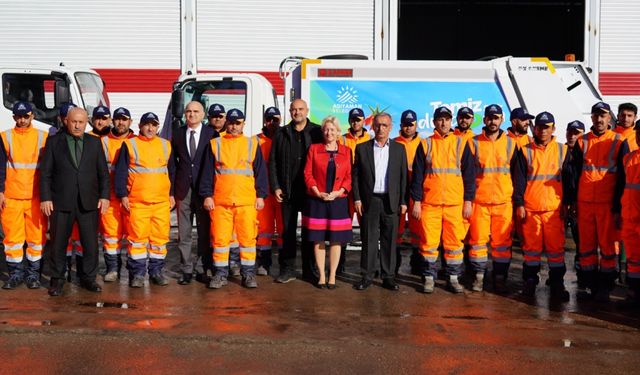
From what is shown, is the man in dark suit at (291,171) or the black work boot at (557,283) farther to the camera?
the man in dark suit at (291,171)

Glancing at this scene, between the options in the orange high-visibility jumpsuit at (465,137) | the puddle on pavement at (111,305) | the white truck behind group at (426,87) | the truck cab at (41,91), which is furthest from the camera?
the truck cab at (41,91)

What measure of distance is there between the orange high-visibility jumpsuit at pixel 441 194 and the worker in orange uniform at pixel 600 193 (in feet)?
3.30

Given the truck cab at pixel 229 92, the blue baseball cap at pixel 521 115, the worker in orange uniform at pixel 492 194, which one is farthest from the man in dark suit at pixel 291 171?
the truck cab at pixel 229 92

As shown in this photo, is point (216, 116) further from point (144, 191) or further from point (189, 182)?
point (144, 191)

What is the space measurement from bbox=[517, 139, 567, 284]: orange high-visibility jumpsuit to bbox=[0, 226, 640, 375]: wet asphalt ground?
449 millimetres

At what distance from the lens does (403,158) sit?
692cm

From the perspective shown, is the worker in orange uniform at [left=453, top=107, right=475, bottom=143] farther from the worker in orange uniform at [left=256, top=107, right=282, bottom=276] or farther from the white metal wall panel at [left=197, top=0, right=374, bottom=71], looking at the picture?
the white metal wall panel at [left=197, top=0, right=374, bottom=71]

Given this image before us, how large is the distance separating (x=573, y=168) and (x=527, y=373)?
107 inches

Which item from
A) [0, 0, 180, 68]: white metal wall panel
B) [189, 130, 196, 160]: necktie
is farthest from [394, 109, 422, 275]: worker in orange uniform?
[0, 0, 180, 68]: white metal wall panel

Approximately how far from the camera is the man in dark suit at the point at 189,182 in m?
7.06

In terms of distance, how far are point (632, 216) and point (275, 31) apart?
301 inches

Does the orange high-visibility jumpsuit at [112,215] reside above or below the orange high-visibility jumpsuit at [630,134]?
below

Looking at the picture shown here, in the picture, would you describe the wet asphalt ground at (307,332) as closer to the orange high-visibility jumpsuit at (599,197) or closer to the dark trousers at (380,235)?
the dark trousers at (380,235)

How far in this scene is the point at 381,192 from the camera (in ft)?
22.5
